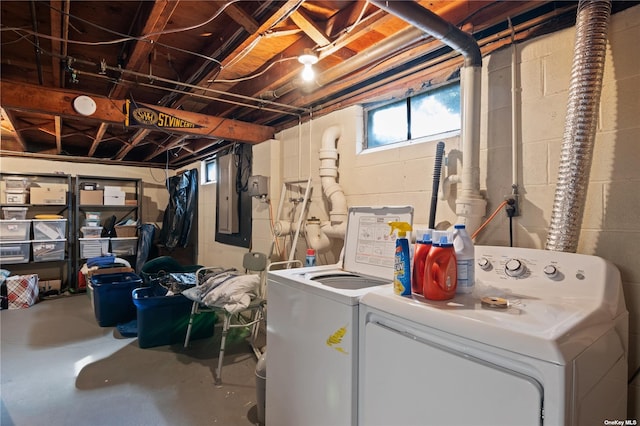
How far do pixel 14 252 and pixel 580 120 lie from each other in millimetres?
6237

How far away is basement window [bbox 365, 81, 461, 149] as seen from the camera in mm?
1957

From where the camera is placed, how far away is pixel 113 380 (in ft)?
7.96

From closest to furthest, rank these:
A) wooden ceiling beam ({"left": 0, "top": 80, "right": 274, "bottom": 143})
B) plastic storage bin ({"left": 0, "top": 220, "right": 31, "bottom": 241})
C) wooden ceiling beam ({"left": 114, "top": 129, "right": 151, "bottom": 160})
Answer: wooden ceiling beam ({"left": 0, "top": 80, "right": 274, "bottom": 143}), wooden ceiling beam ({"left": 114, "top": 129, "right": 151, "bottom": 160}), plastic storage bin ({"left": 0, "top": 220, "right": 31, "bottom": 241})

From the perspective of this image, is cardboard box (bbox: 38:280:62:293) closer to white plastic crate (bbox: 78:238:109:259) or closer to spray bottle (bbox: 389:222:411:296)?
white plastic crate (bbox: 78:238:109:259)

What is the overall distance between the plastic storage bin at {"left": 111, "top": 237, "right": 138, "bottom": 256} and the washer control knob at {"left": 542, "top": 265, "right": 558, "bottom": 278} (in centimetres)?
565

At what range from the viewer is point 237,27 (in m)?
1.94

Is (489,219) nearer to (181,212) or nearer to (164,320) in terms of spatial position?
(164,320)

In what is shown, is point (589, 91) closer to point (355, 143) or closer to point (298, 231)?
point (355, 143)

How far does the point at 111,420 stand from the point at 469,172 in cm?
251

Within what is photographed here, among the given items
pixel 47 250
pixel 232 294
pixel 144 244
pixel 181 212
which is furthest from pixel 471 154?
pixel 47 250

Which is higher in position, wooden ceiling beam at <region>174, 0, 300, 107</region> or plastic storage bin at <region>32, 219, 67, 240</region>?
wooden ceiling beam at <region>174, 0, 300, 107</region>

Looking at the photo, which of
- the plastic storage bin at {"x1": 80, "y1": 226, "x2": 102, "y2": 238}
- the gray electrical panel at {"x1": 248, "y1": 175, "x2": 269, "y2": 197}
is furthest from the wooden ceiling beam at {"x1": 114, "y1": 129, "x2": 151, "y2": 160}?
the gray electrical panel at {"x1": 248, "y1": 175, "x2": 269, "y2": 197}

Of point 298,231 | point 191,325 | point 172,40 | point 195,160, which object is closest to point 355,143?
point 298,231

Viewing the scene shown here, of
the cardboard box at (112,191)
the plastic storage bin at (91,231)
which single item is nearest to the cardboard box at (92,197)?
the cardboard box at (112,191)
